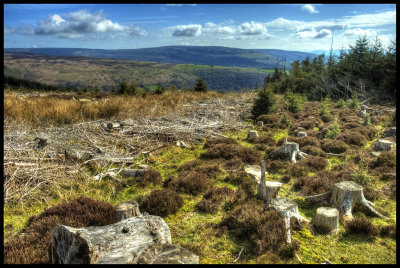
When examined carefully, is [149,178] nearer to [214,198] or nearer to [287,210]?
[214,198]

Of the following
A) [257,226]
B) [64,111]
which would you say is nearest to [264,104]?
[64,111]

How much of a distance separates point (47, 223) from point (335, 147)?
9378mm

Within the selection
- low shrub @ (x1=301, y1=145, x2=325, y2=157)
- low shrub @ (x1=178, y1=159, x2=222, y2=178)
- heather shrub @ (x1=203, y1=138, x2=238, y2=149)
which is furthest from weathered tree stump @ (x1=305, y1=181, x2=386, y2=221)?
heather shrub @ (x1=203, y1=138, x2=238, y2=149)

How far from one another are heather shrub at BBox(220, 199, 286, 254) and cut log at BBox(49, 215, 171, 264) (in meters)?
1.48

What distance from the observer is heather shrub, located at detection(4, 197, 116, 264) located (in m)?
3.36

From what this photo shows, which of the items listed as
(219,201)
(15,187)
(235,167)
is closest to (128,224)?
(219,201)

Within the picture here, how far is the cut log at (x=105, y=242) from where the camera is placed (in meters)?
2.85

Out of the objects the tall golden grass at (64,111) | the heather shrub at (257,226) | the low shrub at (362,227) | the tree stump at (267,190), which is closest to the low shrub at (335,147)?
the tree stump at (267,190)

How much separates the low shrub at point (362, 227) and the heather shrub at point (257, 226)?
4.57 feet

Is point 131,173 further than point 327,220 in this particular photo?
Yes

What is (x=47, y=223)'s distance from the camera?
13.5 feet

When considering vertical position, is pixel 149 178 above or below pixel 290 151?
below

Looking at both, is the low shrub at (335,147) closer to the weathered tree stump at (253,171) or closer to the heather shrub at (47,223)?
the weathered tree stump at (253,171)

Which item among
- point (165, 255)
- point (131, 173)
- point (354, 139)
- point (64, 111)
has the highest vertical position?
point (64, 111)
